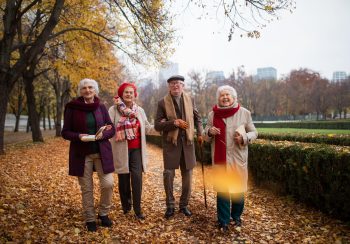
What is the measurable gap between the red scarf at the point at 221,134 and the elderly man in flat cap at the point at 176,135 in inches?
22.8

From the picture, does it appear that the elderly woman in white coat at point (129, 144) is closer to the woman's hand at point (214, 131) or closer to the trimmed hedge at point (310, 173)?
the woman's hand at point (214, 131)

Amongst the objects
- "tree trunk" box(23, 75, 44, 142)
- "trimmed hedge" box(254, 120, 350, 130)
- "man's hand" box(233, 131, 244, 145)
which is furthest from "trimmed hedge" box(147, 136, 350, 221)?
"trimmed hedge" box(254, 120, 350, 130)

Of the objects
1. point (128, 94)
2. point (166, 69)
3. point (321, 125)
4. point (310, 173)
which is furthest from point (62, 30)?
point (321, 125)

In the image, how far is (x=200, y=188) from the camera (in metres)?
8.03

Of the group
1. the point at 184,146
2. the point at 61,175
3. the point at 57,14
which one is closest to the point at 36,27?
the point at 57,14

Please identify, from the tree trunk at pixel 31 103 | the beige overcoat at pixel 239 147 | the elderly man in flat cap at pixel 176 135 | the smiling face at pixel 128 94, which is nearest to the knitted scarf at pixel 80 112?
the smiling face at pixel 128 94

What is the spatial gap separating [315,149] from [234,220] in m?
2.06

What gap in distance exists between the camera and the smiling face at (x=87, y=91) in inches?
175

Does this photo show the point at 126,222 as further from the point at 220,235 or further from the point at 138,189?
the point at 220,235

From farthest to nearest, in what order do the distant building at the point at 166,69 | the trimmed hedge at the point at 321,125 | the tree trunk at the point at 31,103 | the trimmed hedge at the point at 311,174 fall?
the trimmed hedge at the point at 321,125, the tree trunk at the point at 31,103, the distant building at the point at 166,69, the trimmed hedge at the point at 311,174

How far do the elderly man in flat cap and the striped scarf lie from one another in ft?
1.44

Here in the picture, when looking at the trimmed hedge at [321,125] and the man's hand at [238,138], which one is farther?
the trimmed hedge at [321,125]

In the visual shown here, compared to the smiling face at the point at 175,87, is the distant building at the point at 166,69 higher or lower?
higher

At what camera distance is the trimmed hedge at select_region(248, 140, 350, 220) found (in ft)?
15.9
